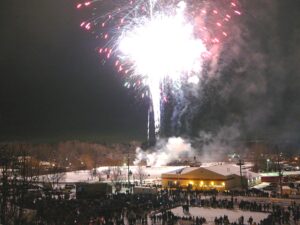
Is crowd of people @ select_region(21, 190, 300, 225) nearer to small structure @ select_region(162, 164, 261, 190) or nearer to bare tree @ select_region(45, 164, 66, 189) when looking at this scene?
small structure @ select_region(162, 164, 261, 190)

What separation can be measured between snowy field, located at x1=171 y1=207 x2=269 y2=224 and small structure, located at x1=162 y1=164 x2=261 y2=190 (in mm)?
12666

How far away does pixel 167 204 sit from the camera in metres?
33.2

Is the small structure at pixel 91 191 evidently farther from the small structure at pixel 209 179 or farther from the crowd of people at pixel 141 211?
the small structure at pixel 209 179

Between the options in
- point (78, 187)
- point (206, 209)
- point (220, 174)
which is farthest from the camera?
point (220, 174)

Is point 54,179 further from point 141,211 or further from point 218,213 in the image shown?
point 218,213

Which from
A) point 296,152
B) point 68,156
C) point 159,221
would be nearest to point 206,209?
point 159,221

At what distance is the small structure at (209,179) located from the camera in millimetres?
44156

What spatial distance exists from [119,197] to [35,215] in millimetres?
10363

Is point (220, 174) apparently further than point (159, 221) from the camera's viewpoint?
Yes

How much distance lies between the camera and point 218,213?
96.9ft

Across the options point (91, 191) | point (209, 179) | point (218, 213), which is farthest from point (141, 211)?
point (209, 179)

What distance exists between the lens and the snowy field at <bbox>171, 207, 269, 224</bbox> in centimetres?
2736

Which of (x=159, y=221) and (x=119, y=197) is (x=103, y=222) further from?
(x=119, y=197)

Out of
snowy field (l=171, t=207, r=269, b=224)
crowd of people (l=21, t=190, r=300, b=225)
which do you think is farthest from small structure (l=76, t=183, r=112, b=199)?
snowy field (l=171, t=207, r=269, b=224)
